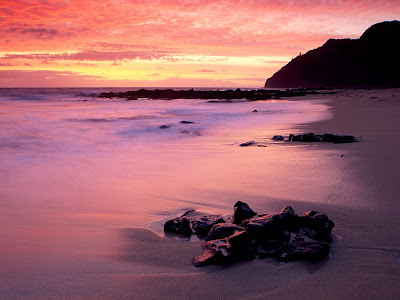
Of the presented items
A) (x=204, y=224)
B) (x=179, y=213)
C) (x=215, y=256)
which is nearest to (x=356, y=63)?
(x=179, y=213)

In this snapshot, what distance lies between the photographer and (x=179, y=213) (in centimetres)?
411

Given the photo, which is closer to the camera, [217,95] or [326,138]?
[326,138]

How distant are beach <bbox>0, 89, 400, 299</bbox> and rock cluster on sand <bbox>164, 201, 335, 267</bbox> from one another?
88mm

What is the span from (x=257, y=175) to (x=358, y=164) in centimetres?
184

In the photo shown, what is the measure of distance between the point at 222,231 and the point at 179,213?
1095 millimetres

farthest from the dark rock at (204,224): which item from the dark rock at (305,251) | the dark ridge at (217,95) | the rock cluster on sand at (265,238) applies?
the dark ridge at (217,95)

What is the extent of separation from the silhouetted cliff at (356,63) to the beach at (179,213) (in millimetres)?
116231

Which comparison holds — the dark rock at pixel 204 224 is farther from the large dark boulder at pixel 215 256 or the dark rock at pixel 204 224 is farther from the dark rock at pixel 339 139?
the dark rock at pixel 339 139

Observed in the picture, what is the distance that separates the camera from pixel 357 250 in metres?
2.92

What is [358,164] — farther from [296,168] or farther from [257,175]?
[257,175]

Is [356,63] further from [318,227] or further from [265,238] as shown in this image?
[265,238]

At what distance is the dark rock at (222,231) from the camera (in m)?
3.08

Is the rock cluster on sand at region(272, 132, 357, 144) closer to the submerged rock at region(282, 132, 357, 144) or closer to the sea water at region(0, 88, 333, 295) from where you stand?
the submerged rock at region(282, 132, 357, 144)

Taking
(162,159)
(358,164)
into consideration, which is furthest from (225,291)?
(162,159)
